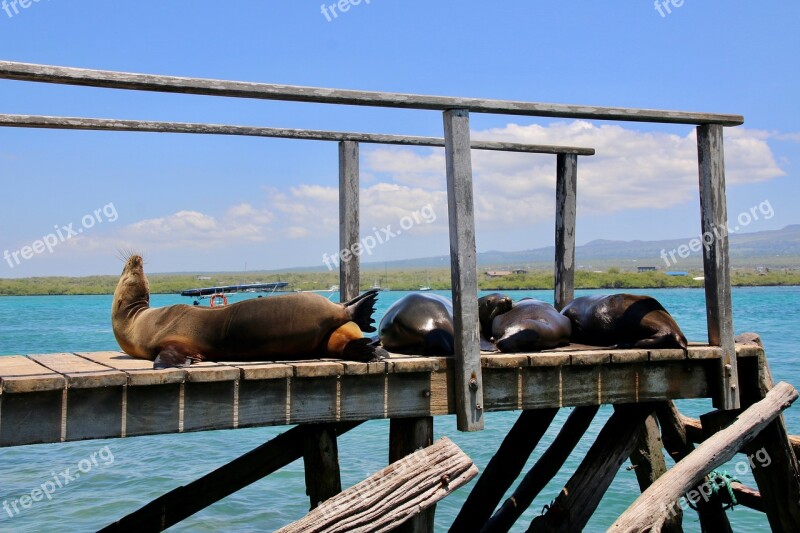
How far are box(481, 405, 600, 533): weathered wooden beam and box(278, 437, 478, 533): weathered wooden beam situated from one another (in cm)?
287

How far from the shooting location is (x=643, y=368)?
6254 millimetres

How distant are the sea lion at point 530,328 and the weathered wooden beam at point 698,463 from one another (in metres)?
1.32

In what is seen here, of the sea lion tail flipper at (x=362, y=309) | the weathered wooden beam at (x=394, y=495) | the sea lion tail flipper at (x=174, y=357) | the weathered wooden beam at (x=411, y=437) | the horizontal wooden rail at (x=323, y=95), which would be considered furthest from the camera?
the sea lion tail flipper at (x=362, y=309)

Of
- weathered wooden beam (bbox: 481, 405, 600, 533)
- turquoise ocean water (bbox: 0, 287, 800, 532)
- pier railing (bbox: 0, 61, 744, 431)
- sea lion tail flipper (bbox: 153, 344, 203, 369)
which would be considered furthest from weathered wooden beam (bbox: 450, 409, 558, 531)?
turquoise ocean water (bbox: 0, 287, 800, 532)

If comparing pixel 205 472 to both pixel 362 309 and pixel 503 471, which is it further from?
pixel 362 309

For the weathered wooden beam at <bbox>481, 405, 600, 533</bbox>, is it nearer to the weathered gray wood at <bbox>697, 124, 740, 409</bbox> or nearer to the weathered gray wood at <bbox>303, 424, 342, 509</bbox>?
the weathered gray wood at <bbox>697, 124, 740, 409</bbox>

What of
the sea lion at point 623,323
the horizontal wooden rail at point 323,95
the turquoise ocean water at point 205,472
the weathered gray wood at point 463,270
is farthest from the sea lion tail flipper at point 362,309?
the turquoise ocean water at point 205,472

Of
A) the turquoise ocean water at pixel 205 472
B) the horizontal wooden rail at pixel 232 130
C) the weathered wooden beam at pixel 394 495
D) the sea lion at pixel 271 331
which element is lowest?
the turquoise ocean water at pixel 205 472

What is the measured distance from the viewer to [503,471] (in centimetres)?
751

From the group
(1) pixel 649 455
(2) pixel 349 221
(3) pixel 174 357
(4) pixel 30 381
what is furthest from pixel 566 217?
(4) pixel 30 381

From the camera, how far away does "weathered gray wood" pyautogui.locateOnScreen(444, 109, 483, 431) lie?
5.33 m

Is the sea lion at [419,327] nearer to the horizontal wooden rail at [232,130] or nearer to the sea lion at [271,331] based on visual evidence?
the sea lion at [271,331]

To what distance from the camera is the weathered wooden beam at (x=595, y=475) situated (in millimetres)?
6598

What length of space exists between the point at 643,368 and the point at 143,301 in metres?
3.88
